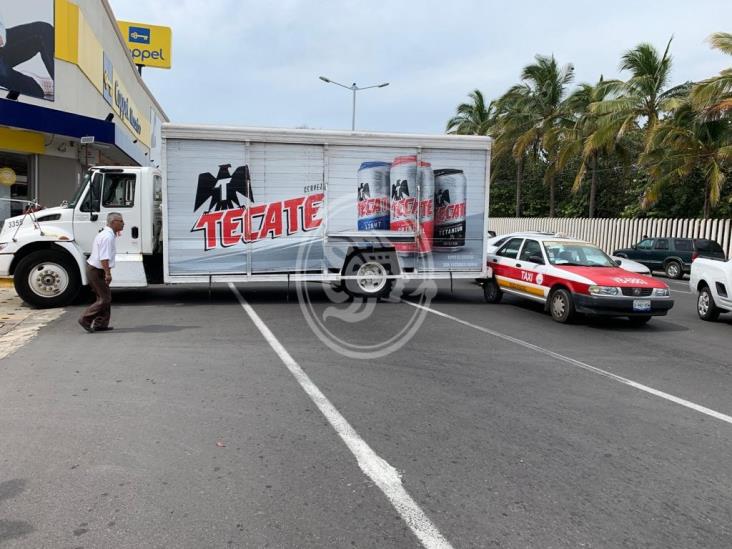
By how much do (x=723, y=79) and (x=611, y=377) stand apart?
57.8ft

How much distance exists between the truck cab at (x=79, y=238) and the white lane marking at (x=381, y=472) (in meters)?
5.94

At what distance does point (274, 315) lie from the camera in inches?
401

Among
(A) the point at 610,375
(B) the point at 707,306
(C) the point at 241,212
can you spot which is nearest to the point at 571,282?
(B) the point at 707,306

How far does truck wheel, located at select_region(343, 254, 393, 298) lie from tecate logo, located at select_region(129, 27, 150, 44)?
33.4m

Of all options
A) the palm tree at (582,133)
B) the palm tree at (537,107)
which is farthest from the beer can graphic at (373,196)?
the palm tree at (537,107)

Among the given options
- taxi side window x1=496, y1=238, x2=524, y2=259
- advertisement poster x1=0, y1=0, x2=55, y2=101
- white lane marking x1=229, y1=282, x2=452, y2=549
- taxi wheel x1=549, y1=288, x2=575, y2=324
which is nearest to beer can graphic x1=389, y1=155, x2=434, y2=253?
taxi side window x1=496, y1=238, x2=524, y2=259

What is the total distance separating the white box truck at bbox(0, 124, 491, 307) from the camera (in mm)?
10617

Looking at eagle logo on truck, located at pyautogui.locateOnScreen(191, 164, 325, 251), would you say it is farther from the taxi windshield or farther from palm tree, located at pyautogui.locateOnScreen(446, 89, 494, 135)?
palm tree, located at pyautogui.locateOnScreen(446, 89, 494, 135)

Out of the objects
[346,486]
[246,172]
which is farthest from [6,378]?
[246,172]

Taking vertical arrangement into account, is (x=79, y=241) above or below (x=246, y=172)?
below

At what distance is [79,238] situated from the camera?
10.7m

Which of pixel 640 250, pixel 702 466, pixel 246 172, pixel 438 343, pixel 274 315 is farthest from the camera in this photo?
pixel 640 250

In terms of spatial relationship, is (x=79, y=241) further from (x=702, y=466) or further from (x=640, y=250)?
(x=640, y=250)

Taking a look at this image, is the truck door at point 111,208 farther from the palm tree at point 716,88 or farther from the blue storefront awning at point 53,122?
the palm tree at point 716,88
